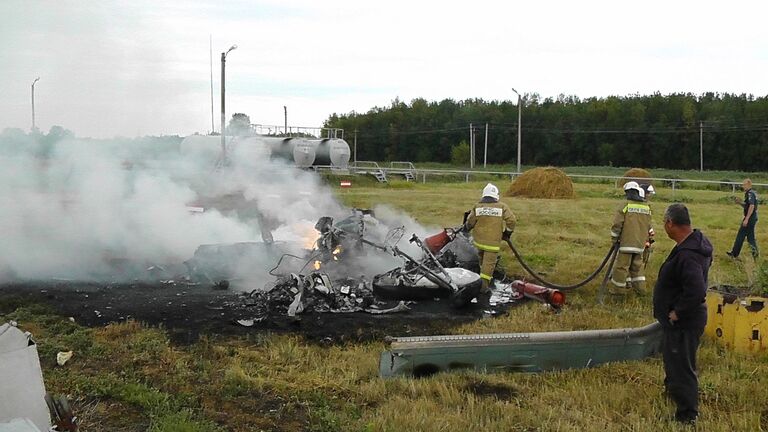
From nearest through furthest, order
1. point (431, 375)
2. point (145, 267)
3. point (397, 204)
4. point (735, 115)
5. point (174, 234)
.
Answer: point (431, 375) → point (145, 267) → point (174, 234) → point (397, 204) → point (735, 115)

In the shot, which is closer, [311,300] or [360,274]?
[311,300]

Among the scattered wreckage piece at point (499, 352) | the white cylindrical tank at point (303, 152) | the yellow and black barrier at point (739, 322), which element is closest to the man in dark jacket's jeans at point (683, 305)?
the scattered wreckage piece at point (499, 352)

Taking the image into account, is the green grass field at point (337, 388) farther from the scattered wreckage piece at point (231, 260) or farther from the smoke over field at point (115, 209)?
the smoke over field at point (115, 209)

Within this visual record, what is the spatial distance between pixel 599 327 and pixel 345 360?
3.18 metres

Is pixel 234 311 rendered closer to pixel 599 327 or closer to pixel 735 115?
pixel 599 327

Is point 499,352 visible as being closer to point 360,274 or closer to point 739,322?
point 739,322

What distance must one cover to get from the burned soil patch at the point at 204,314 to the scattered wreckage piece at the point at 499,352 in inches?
59.1

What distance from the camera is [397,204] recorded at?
22.4 metres

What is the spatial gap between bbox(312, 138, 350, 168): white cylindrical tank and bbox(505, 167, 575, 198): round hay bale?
382 inches

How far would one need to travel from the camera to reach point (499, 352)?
6.14 m

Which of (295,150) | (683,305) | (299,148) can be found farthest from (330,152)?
(683,305)

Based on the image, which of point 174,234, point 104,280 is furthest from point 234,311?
point 174,234

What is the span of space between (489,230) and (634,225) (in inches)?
79.4

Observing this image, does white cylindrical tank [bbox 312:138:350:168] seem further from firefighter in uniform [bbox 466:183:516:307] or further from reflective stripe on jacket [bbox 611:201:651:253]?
reflective stripe on jacket [bbox 611:201:651:253]
